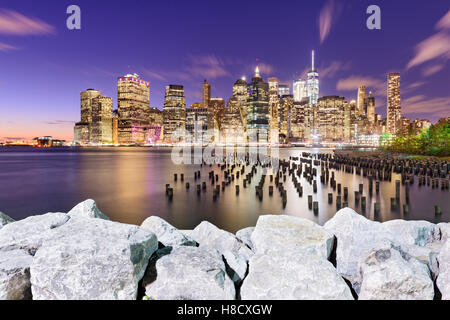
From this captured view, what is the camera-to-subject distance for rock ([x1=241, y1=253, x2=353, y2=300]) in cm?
407

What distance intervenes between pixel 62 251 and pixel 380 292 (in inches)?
198

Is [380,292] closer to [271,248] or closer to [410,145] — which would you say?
[271,248]

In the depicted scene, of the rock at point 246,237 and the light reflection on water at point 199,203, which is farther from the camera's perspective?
the light reflection on water at point 199,203

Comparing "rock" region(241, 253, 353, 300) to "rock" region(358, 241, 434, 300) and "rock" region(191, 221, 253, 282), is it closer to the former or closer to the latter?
"rock" region(358, 241, 434, 300)

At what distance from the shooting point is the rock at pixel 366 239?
5.27 m

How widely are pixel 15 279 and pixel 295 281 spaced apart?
174 inches

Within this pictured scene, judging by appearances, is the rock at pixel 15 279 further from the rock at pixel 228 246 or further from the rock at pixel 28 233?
the rock at pixel 228 246

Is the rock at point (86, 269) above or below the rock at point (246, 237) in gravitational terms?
above

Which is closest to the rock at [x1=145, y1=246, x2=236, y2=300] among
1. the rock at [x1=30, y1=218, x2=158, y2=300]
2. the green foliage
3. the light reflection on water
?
the rock at [x1=30, y1=218, x2=158, y2=300]

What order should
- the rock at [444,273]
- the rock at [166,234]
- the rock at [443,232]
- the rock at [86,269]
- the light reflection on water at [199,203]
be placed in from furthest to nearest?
the light reflection on water at [199,203], the rock at [443,232], the rock at [166,234], the rock at [444,273], the rock at [86,269]

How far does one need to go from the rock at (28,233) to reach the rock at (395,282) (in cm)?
571

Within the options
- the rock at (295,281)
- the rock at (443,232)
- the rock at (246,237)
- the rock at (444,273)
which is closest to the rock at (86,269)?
the rock at (295,281)
